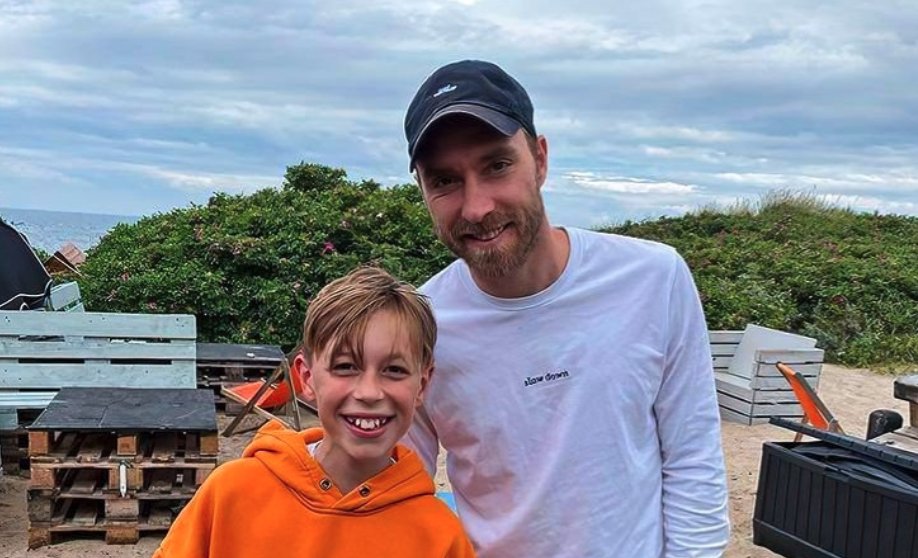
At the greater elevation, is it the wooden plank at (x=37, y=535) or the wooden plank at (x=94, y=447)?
the wooden plank at (x=94, y=447)

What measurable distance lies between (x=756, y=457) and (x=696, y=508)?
5443 mm

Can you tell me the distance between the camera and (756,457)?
6.74 meters

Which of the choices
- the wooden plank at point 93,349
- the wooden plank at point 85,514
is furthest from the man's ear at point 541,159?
the wooden plank at point 93,349

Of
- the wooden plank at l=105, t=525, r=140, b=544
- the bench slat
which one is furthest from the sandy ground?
the bench slat

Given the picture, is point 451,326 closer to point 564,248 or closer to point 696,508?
point 564,248

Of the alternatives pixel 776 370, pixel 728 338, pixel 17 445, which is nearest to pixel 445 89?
pixel 17 445

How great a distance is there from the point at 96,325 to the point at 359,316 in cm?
490

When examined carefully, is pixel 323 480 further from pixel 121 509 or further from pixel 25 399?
pixel 25 399

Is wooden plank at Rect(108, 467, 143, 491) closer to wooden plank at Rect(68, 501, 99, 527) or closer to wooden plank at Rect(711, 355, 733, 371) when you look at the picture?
wooden plank at Rect(68, 501, 99, 527)

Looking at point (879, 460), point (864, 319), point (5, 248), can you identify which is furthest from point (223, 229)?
point (864, 319)

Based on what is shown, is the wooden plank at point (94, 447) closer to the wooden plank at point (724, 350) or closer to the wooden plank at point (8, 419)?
the wooden plank at point (8, 419)

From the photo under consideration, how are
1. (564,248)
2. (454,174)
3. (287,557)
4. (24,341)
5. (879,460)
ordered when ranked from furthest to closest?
(24,341) → (879,460) → (564,248) → (454,174) → (287,557)

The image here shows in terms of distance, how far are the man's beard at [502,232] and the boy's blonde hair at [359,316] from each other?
142 millimetres

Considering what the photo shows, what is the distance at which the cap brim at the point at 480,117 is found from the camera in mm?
1569
